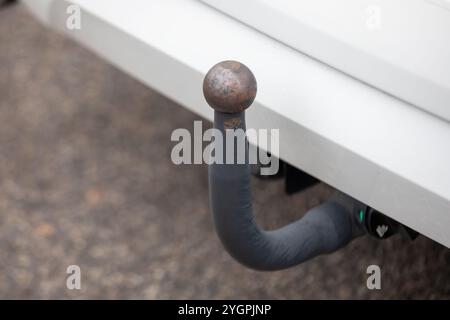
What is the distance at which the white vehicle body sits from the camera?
181 cm

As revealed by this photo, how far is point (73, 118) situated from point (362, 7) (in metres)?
1.91

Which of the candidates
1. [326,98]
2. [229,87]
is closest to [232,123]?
[229,87]

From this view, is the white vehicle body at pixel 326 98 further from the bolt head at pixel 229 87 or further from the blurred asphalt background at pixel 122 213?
the blurred asphalt background at pixel 122 213

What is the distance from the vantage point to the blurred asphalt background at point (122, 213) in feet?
9.02

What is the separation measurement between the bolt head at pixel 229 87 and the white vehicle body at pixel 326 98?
0.79ft

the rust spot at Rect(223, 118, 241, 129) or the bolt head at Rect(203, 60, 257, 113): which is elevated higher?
the bolt head at Rect(203, 60, 257, 113)

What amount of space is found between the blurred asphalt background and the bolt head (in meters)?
1.11

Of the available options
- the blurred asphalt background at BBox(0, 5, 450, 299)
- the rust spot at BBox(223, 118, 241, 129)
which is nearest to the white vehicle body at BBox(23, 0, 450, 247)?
the rust spot at BBox(223, 118, 241, 129)

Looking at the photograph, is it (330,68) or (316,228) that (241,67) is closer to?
(330,68)

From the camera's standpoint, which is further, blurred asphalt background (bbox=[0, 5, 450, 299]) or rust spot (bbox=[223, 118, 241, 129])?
blurred asphalt background (bbox=[0, 5, 450, 299])

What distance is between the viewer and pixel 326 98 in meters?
1.96

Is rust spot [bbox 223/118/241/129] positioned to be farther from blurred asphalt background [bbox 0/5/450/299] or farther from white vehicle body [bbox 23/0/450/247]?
blurred asphalt background [bbox 0/5/450/299]

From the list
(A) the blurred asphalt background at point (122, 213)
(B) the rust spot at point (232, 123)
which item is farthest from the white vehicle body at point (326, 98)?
(A) the blurred asphalt background at point (122, 213)
